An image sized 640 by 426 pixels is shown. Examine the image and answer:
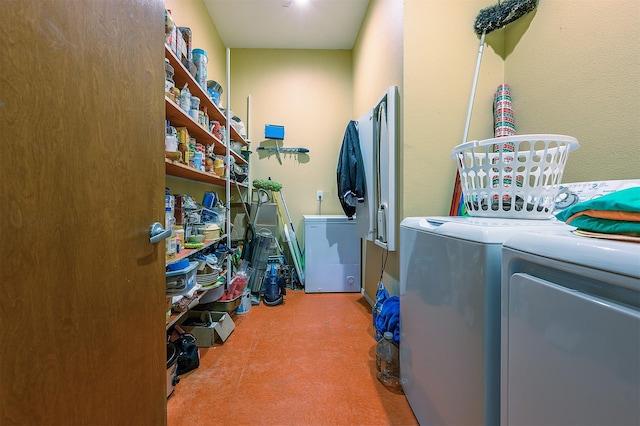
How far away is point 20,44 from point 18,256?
1.16ft

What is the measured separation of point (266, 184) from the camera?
8.64ft

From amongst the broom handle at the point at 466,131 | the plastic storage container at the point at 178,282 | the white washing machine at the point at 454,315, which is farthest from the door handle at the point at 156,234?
the broom handle at the point at 466,131

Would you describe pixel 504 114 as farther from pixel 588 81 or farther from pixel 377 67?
pixel 377 67

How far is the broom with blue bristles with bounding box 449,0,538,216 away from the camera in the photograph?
128 centimetres

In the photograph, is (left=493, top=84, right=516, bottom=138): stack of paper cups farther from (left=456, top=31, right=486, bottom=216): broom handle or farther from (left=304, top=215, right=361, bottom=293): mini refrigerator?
(left=304, top=215, right=361, bottom=293): mini refrigerator

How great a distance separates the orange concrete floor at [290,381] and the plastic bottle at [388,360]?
0.16 feet

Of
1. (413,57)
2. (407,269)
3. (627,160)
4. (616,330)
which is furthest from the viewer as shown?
(413,57)

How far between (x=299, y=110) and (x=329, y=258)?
6.09ft

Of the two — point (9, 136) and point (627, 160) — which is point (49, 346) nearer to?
point (9, 136)

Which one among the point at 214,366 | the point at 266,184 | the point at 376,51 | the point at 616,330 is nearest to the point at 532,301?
the point at 616,330

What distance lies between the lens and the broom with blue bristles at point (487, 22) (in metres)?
1.28

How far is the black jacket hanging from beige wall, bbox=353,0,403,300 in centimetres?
37

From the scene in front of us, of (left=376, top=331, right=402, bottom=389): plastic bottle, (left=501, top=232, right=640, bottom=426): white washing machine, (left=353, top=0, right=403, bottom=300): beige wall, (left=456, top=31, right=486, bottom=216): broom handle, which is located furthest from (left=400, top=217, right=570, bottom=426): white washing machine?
(left=353, top=0, right=403, bottom=300): beige wall

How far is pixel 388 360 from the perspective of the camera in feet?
4.35
